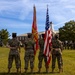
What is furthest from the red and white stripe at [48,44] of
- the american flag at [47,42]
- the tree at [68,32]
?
the tree at [68,32]

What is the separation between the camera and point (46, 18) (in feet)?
58.3

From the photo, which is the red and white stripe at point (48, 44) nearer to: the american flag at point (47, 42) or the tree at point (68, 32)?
the american flag at point (47, 42)

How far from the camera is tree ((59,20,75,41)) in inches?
4090

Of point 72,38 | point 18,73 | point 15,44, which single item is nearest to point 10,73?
point 18,73

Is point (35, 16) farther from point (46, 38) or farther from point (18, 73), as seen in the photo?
point (18, 73)

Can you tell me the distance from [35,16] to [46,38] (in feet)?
7.48

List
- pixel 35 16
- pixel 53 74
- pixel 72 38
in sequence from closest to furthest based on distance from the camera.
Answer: pixel 53 74 → pixel 35 16 → pixel 72 38

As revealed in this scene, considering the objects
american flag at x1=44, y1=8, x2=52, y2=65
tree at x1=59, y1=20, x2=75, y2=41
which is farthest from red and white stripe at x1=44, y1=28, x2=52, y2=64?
tree at x1=59, y1=20, x2=75, y2=41

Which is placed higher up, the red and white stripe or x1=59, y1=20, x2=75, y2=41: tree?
x1=59, y1=20, x2=75, y2=41: tree

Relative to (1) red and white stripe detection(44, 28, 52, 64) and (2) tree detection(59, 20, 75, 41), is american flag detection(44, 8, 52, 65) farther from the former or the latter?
(2) tree detection(59, 20, 75, 41)

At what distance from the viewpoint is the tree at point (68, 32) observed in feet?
341

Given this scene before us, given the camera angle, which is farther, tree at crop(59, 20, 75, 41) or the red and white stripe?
tree at crop(59, 20, 75, 41)

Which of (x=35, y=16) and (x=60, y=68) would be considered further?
(x=35, y=16)

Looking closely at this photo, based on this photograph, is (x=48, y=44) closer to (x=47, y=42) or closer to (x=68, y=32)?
(x=47, y=42)
